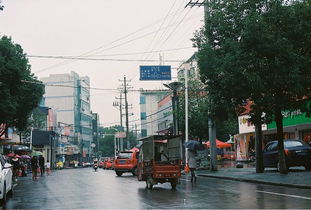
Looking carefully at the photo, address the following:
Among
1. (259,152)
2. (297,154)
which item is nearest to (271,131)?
(259,152)

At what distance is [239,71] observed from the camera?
19906mm

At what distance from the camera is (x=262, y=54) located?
20.1m

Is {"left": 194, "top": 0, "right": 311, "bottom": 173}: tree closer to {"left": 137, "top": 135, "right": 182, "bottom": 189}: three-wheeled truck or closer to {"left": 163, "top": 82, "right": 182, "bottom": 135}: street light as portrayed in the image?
{"left": 137, "top": 135, "right": 182, "bottom": 189}: three-wheeled truck

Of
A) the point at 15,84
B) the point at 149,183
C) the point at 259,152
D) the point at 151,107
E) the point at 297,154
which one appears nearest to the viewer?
the point at 149,183

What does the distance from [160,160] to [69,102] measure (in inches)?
3563

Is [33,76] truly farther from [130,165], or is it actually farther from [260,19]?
[260,19]

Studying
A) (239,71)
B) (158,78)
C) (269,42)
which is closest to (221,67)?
(239,71)

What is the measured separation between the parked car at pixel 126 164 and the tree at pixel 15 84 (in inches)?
338

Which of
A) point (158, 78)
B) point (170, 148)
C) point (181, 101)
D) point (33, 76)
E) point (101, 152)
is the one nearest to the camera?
point (170, 148)

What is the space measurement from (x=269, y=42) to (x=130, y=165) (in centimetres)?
1852

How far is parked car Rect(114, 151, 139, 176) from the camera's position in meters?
34.9

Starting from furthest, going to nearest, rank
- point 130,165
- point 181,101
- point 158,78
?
point 181,101 < point 130,165 < point 158,78

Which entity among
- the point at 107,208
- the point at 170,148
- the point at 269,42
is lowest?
the point at 107,208

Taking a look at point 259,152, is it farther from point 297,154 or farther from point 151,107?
point 151,107
